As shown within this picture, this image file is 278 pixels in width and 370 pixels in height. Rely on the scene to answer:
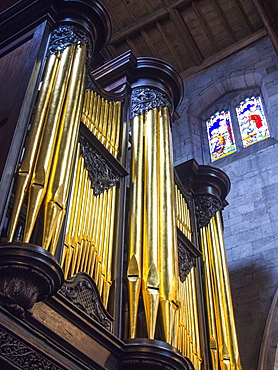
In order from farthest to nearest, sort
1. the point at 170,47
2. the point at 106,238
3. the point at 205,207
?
the point at 170,47 < the point at 205,207 < the point at 106,238

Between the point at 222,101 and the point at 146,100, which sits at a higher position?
the point at 222,101

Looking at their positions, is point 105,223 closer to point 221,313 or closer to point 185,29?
point 221,313

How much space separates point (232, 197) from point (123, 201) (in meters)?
5.05

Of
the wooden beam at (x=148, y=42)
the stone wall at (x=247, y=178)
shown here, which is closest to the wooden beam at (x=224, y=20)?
the stone wall at (x=247, y=178)

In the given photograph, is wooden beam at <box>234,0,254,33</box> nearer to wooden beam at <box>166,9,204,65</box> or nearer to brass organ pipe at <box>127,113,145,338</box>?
wooden beam at <box>166,9,204,65</box>

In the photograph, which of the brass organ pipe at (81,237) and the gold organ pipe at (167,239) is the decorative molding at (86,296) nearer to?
the brass organ pipe at (81,237)

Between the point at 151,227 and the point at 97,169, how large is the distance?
30.7 inches

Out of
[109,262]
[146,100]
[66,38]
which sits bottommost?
[109,262]

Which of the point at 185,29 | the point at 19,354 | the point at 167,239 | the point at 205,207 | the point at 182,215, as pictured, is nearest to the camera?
the point at 19,354

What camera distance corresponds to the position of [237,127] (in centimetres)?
1187

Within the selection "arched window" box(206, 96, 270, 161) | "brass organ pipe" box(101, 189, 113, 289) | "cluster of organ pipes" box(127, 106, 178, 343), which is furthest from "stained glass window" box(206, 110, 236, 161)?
"brass organ pipe" box(101, 189, 113, 289)

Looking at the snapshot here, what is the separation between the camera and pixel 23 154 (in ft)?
14.5

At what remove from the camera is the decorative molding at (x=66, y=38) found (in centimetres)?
593

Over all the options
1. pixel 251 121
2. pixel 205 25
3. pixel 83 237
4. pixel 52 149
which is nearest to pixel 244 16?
pixel 205 25
